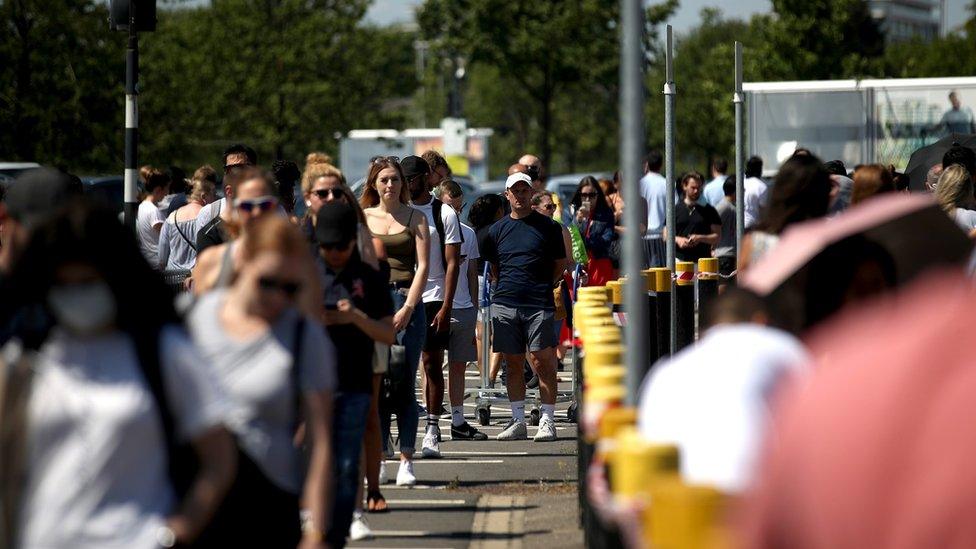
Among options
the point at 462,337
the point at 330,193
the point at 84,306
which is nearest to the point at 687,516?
the point at 84,306

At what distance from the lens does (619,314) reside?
11055mm

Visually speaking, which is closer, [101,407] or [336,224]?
[101,407]

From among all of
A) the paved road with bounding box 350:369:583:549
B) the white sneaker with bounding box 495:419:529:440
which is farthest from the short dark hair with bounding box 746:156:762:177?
the white sneaker with bounding box 495:419:529:440

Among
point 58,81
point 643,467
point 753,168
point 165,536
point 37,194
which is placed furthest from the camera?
point 58,81

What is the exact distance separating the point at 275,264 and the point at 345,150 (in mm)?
47715

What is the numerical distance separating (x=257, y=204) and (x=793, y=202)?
2.02m

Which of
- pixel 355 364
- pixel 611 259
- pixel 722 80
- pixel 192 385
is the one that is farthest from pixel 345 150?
pixel 192 385

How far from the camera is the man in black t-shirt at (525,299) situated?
1190cm

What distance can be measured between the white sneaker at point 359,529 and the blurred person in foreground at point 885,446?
6.26 meters

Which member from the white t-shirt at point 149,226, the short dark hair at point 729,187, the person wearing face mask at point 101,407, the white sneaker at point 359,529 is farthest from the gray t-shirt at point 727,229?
the person wearing face mask at point 101,407

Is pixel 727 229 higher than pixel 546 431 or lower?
higher

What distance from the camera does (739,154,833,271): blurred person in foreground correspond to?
6.52 meters

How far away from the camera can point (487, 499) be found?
9.48m

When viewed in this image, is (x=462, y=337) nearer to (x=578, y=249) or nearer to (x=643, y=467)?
(x=578, y=249)
